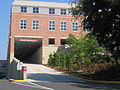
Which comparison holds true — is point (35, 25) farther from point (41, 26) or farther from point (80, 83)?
point (80, 83)

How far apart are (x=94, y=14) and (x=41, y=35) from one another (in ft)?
128

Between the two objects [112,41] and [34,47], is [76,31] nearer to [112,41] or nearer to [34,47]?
[34,47]

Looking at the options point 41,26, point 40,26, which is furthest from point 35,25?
point 41,26

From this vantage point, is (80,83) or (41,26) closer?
(80,83)

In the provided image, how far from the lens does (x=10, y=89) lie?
15.1 meters

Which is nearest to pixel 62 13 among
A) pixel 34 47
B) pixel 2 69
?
pixel 34 47

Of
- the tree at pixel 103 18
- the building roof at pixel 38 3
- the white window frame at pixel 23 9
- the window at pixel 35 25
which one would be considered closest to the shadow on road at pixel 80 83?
the tree at pixel 103 18

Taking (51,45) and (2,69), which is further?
(2,69)

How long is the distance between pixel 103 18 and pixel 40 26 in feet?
132

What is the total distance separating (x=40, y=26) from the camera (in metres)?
61.4

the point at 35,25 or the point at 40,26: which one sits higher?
the point at 35,25

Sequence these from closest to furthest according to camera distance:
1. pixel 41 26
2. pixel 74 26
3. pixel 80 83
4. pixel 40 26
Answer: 1. pixel 80 83
2. pixel 40 26
3. pixel 41 26
4. pixel 74 26

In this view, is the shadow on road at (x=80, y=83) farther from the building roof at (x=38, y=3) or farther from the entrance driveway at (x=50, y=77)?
the building roof at (x=38, y=3)

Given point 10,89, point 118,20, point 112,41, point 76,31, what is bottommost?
point 10,89
